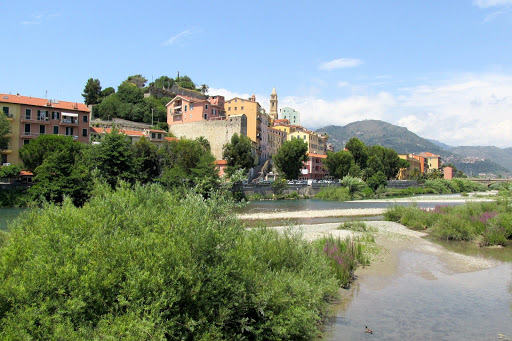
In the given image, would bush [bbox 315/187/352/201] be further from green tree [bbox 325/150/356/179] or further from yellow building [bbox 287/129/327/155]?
yellow building [bbox 287/129/327/155]

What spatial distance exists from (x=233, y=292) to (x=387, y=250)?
47.5 ft

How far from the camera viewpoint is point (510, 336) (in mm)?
10453

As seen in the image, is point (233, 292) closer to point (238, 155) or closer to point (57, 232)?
point (57, 232)

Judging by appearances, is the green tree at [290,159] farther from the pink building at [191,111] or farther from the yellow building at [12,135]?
the yellow building at [12,135]

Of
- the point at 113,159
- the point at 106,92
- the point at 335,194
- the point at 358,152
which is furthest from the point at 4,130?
the point at 358,152

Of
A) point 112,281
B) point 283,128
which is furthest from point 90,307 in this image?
point 283,128

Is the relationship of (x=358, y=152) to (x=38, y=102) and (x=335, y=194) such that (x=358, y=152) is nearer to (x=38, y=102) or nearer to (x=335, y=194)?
(x=335, y=194)

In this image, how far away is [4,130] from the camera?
157ft

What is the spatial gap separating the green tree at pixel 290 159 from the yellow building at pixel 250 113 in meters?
8.27

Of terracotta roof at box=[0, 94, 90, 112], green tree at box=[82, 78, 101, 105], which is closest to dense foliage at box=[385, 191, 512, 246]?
terracotta roof at box=[0, 94, 90, 112]

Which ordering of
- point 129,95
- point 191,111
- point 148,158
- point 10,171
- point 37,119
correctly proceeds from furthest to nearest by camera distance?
point 129,95 → point 191,111 → point 37,119 → point 148,158 → point 10,171

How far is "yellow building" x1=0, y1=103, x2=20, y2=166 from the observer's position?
173ft

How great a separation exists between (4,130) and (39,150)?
5333mm

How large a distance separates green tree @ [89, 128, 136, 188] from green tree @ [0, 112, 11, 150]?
552 inches
